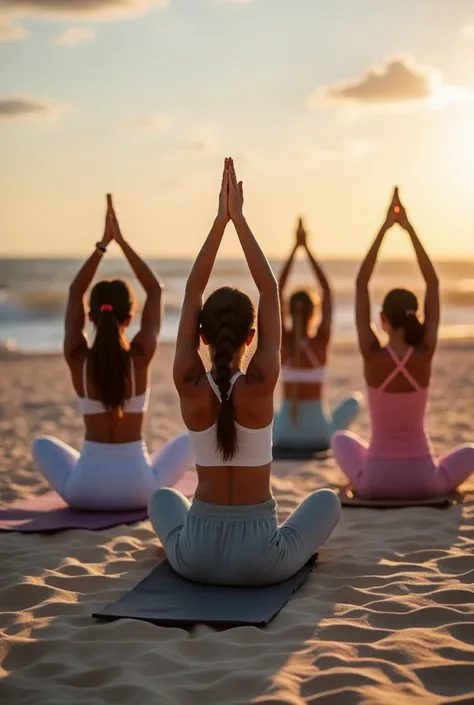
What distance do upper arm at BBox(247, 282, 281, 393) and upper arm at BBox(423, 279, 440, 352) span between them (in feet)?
6.24

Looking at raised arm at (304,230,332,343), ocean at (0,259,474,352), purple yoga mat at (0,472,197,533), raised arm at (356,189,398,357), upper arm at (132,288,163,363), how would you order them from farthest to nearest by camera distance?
ocean at (0,259,474,352) < raised arm at (304,230,332,343) < raised arm at (356,189,398,357) < upper arm at (132,288,163,363) < purple yoga mat at (0,472,197,533)

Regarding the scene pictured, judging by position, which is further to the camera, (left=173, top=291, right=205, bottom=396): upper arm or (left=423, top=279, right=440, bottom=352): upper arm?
(left=423, top=279, right=440, bottom=352): upper arm

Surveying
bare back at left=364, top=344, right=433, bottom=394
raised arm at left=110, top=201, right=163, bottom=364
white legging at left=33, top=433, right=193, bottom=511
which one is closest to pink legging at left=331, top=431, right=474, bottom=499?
bare back at left=364, top=344, right=433, bottom=394

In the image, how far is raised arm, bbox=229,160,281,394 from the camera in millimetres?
3906

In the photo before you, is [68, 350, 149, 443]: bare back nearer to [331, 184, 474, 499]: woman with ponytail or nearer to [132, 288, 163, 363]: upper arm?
[132, 288, 163, 363]: upper arm

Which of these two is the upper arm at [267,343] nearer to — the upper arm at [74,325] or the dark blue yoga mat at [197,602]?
the dark blue yoga mat at [197,602]

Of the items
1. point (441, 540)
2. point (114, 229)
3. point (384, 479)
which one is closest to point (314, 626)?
point (441, 540)

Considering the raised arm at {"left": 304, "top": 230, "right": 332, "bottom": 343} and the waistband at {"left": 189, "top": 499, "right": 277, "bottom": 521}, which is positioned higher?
the raised arm at {"left": 304, "top": 230, "right": 332, "bottom": 343}

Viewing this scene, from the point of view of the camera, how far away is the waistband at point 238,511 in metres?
4.10

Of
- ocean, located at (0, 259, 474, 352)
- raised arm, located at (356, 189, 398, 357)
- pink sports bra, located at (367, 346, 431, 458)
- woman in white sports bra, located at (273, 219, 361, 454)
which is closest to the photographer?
raised arm, located at (356, 189, 398, 357)

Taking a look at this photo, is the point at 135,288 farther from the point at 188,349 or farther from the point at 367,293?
the point at 188,349

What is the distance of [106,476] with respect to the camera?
5598mm

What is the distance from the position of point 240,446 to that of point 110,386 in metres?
1.63

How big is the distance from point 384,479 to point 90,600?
2331 mm
